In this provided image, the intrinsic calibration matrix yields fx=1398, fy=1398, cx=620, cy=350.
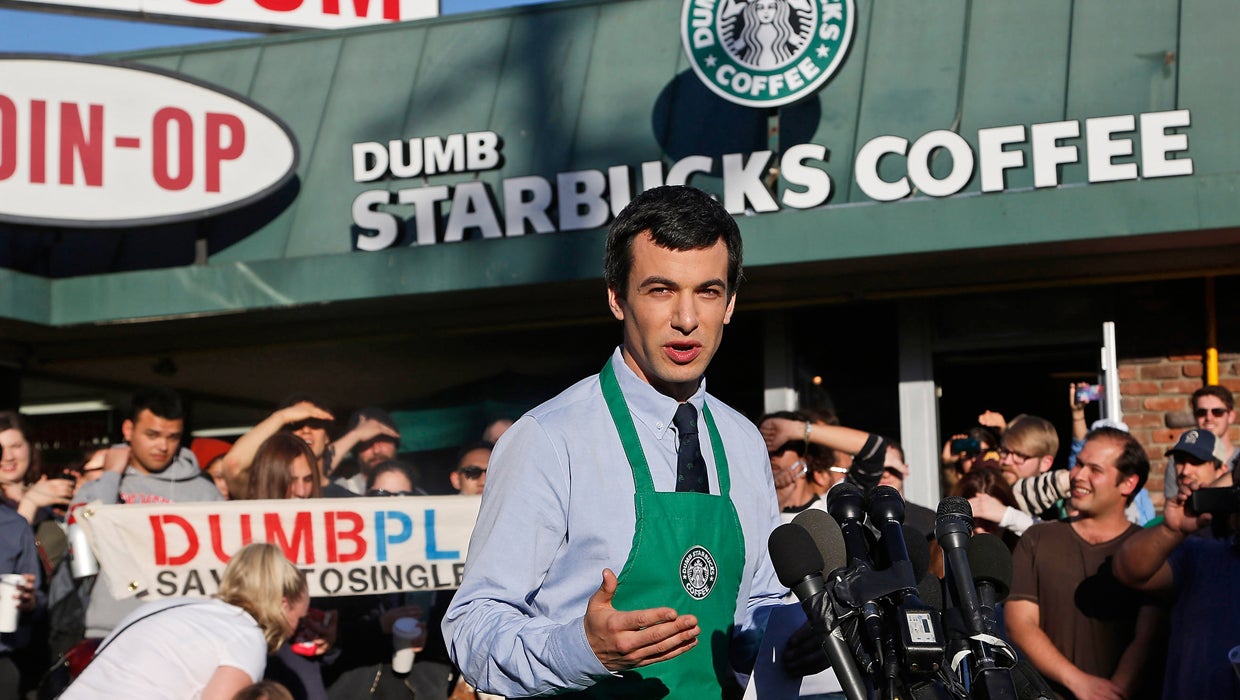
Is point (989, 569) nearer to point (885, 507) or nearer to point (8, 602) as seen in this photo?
point (885, 507)

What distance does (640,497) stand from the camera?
9.48ft

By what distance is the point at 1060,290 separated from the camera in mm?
9242

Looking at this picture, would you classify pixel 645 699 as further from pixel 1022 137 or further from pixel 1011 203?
pixel 1022 137

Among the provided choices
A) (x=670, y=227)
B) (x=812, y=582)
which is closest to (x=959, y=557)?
(x=812, y=582)

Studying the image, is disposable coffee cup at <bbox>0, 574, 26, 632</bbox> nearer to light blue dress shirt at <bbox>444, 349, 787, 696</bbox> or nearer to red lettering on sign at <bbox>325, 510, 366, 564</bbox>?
red lettering on sign at <bbox>325, 510, 366, 564</bbox>

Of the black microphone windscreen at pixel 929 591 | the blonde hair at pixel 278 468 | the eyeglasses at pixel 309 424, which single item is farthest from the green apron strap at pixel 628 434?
the eyeglasses at pixel 309 424

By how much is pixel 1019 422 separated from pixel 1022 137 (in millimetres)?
1977

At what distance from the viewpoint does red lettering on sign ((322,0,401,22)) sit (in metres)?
12.0

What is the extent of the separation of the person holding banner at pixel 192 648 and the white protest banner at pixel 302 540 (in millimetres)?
1105

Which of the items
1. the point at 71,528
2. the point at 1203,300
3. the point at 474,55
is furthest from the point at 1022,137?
the point at 71,528

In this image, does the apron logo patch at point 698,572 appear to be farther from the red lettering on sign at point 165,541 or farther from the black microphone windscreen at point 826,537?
the red lettering on sign at point 165,541

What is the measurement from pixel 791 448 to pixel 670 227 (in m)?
4.34

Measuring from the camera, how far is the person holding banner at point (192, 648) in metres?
5.57

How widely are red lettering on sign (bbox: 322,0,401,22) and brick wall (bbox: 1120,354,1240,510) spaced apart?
22.0 feet
